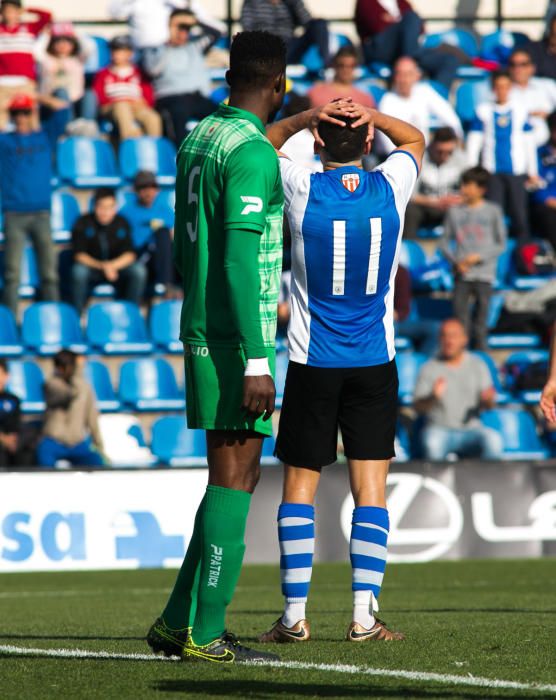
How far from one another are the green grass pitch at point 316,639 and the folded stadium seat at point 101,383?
11.5 feet

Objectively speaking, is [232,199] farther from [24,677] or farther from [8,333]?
[8,333]

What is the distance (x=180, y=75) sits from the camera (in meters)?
16.3

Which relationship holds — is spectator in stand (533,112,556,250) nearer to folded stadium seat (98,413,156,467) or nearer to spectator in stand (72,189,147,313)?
spectator in stand (72,189,147,313)

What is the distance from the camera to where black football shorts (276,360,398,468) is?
5.60m

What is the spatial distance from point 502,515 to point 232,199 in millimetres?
7999

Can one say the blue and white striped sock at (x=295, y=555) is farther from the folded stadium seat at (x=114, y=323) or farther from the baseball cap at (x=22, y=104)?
the baseball cap at (x=22, y=104)

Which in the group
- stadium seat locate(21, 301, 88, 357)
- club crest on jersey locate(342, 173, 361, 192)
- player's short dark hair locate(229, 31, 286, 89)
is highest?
player's short dark hair locate(229, 31, 286, 89)

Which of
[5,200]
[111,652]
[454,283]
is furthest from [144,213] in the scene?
[111,652]

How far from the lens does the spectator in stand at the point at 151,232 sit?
1467 centimetres

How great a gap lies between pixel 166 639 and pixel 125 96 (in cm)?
1215

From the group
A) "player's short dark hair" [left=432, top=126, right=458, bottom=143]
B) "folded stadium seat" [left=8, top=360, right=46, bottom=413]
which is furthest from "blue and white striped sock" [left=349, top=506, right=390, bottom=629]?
"player's short dark hair" [left=432, top=126, right=458, bottom=143]

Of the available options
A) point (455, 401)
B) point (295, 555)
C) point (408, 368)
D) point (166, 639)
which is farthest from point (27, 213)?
point (166, 639)

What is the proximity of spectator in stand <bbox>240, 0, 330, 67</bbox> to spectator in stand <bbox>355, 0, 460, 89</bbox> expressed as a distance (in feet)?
1.83

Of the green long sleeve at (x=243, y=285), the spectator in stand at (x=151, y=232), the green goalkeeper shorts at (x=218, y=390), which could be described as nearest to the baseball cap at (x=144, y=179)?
the spectator in stand at (x=151, y=232)
